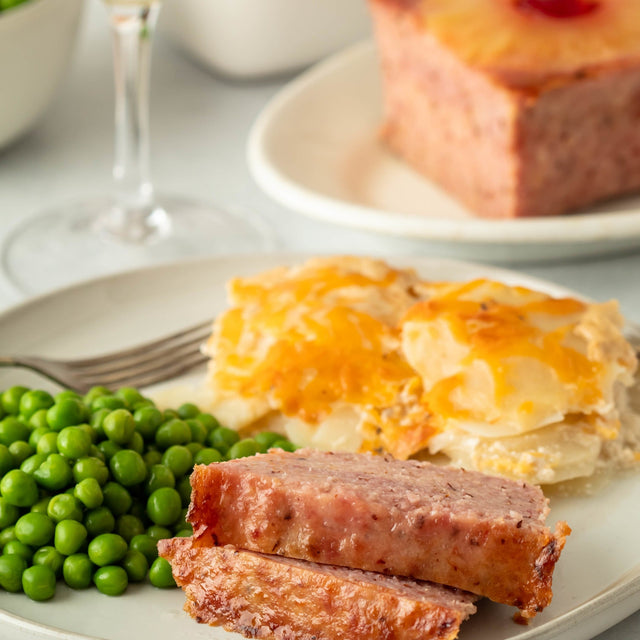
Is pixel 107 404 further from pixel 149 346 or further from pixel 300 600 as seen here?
pixel 300 600

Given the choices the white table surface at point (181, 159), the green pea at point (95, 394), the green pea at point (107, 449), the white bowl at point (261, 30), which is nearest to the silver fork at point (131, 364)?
the green pea at point (95, 394)

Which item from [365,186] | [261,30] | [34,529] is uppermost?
[261,30]

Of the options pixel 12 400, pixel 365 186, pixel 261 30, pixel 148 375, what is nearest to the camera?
pixel 12 400

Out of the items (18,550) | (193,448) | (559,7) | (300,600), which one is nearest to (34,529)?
(18,550)

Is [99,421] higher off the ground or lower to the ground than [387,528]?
lower

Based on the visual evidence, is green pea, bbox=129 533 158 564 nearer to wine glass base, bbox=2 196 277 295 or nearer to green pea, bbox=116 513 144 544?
green pea, bbox=116 513 144 544

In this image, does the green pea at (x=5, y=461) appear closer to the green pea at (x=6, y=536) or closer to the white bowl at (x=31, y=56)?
the green pea at (x=6, y=536)

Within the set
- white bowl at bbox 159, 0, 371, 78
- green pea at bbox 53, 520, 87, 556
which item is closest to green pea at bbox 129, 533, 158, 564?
green pea at bbox 53, 520, 87, 556

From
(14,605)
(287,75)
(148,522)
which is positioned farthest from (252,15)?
(14,605)
